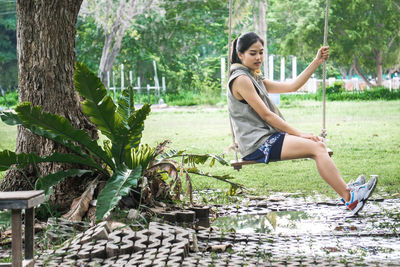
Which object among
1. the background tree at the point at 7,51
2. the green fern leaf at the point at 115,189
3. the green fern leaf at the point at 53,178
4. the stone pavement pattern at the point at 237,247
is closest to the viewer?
the stone pavement pattern at the point at 237,247

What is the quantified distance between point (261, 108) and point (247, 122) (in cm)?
23

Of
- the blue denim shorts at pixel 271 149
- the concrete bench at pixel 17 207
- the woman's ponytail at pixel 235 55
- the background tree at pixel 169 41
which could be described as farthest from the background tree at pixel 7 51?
the concrete bench at pixel 17 207

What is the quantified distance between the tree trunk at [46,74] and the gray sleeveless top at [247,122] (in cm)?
130

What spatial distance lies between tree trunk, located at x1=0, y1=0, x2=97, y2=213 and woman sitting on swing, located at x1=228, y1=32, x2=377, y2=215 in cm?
136

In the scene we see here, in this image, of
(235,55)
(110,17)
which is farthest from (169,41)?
(235,55)

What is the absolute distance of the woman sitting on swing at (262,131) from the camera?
5422 millimetres

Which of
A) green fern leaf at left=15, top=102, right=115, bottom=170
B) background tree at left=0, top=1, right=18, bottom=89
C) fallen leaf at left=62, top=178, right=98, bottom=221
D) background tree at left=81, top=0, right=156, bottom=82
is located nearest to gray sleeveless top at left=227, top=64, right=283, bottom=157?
green fern leaf at left=15, top=102, right=115, bottom=170

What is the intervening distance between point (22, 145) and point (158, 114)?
14693 millimetres

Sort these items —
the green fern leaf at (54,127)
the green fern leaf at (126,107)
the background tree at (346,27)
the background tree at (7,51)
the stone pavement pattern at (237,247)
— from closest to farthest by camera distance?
the stone pavement pattern at (237,247), the green fern leaf at (54,127), the green fern leaf at (126,107), the background tree at (346,27), the background tree at (7,51)

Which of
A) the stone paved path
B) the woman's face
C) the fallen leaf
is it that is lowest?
the stone paved path

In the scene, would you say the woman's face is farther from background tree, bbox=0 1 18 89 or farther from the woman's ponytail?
background tree, bbox=0 1 18 89

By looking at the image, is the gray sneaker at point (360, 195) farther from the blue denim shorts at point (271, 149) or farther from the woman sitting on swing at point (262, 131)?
the blue denim shorts at point (271, 149)

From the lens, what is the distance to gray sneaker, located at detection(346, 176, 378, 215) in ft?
17.8

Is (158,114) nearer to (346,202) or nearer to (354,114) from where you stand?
(354,114)
